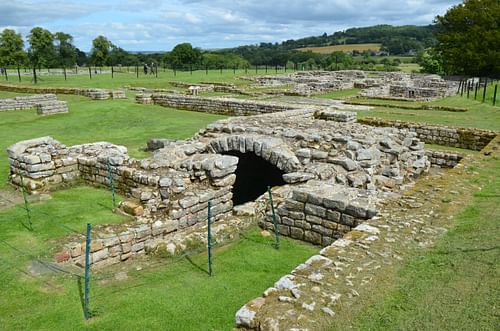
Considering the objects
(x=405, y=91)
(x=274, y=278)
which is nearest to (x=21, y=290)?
(x=274, y=278)

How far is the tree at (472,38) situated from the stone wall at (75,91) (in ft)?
119

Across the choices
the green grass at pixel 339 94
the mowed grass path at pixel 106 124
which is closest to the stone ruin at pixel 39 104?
the mowed grass path at pixel 106 124

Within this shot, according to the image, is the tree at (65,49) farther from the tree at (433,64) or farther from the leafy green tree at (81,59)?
the tree at (433,64)

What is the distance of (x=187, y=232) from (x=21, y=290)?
129 inches

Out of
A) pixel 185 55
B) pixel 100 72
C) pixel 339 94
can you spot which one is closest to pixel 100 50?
pixel 100 72

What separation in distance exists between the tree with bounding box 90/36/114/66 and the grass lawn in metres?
49.9

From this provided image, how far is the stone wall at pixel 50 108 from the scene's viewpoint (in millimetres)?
24078

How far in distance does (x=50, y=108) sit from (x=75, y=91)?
7.61m

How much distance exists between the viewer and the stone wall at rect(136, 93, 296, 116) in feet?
75.8

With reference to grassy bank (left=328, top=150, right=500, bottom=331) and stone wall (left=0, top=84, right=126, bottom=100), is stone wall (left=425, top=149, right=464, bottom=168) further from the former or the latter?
stone wall (left=0, top=84, right=126, bottom=100)

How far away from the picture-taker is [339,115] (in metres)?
18.8

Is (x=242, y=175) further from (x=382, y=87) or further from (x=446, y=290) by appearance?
(x=382, y=87)

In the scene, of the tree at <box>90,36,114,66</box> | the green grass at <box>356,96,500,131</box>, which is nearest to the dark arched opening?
the green grass at <box>356,96,500,131</box>

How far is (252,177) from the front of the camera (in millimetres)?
13594
